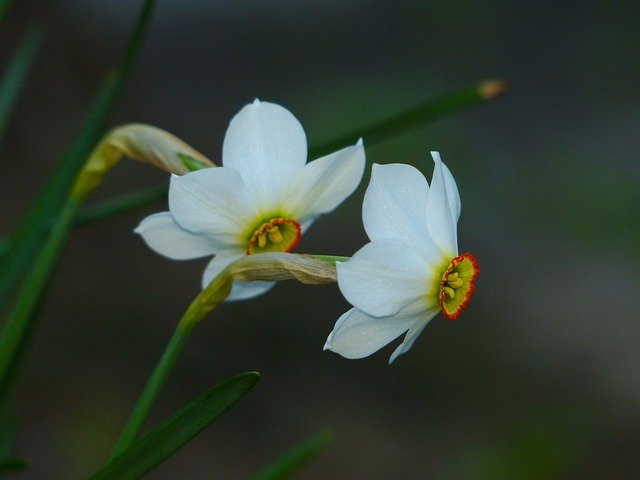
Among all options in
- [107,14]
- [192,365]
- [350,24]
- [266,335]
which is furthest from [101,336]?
[350,24]

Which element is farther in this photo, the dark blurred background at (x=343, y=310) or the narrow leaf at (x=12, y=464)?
the dark blurred background at (x=343, y=310)

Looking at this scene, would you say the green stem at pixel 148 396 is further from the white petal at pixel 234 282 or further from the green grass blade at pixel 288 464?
the green grass blade at pixel 288 464

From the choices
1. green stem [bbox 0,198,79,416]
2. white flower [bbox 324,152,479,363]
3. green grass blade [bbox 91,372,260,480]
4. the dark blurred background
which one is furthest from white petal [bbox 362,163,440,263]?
the dark blurred background

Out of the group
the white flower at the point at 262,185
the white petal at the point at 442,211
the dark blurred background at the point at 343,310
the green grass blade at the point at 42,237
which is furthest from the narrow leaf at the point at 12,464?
the dark blurred background at the point at 343,310

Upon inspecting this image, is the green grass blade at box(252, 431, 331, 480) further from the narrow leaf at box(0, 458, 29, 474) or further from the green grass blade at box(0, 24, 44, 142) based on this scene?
the green grass blade at box(0, 24, 44, 142)

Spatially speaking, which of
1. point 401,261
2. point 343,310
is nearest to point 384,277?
point 401,261

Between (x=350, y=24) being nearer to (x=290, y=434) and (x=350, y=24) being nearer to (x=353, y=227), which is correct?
(x=353, y=227)
